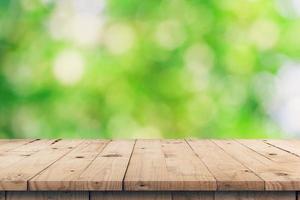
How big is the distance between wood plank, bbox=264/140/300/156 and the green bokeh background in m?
0.47

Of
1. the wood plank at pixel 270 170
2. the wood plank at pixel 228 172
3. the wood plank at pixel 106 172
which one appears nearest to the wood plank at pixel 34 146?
the wood plank at pixel 106 172

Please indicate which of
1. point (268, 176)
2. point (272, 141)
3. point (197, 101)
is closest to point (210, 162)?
point (268, 176)

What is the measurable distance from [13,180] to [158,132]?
6.03ft

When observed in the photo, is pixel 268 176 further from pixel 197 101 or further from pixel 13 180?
pixel 197 101

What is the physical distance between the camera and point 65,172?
5.97 feet

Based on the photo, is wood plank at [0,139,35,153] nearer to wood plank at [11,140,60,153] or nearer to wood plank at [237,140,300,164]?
wood plank at [11,140,60,153]

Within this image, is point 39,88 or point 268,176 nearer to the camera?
point 268,176

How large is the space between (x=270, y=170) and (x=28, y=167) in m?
0.74

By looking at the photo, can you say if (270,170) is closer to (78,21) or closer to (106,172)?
(106,172)

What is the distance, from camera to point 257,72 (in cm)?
347

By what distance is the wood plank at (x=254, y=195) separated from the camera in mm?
1711

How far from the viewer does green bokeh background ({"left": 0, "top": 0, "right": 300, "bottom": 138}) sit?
3.45 metres

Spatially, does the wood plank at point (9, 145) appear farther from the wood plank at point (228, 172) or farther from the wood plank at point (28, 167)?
the wood plank at point (228, 172)

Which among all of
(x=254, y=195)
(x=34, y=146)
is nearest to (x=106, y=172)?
(x=254, y=195)
